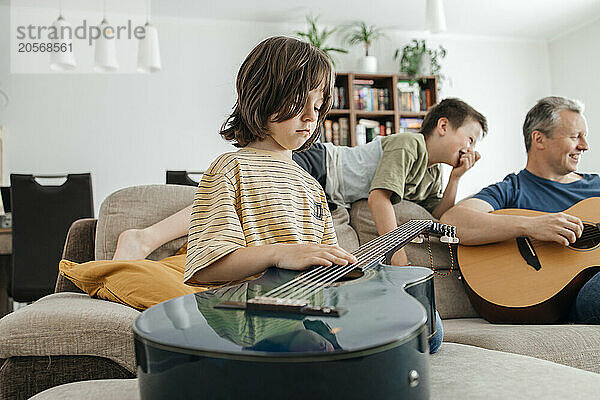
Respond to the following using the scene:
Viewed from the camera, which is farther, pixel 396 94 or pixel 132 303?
pixel 396 94

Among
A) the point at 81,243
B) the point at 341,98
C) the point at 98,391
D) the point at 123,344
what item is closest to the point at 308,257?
the point at 98,391

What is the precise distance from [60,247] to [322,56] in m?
2.60

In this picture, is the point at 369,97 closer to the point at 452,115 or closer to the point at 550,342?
the point at 452,115

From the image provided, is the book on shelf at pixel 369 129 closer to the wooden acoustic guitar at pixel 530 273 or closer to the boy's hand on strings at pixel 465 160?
the boy's hand on strings at pixel 465 160

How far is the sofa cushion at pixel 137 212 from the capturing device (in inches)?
63.7

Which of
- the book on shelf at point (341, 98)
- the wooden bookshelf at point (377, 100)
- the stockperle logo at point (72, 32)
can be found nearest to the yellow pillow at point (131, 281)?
the stockperle logo at point (72, 32)

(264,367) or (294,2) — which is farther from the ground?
(294,2)

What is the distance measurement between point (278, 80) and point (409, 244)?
1094mm

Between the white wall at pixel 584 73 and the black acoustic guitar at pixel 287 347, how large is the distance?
18.5ft

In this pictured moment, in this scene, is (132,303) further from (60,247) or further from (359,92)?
(359,92)

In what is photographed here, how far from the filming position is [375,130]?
5273 mm

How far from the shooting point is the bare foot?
153 centimetres

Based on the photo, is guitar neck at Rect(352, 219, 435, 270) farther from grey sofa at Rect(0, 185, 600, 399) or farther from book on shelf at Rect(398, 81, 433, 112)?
book on shelf at Rect(398, 81, 433, 112)

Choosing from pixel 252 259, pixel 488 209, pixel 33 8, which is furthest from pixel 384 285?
pixel 33 8
